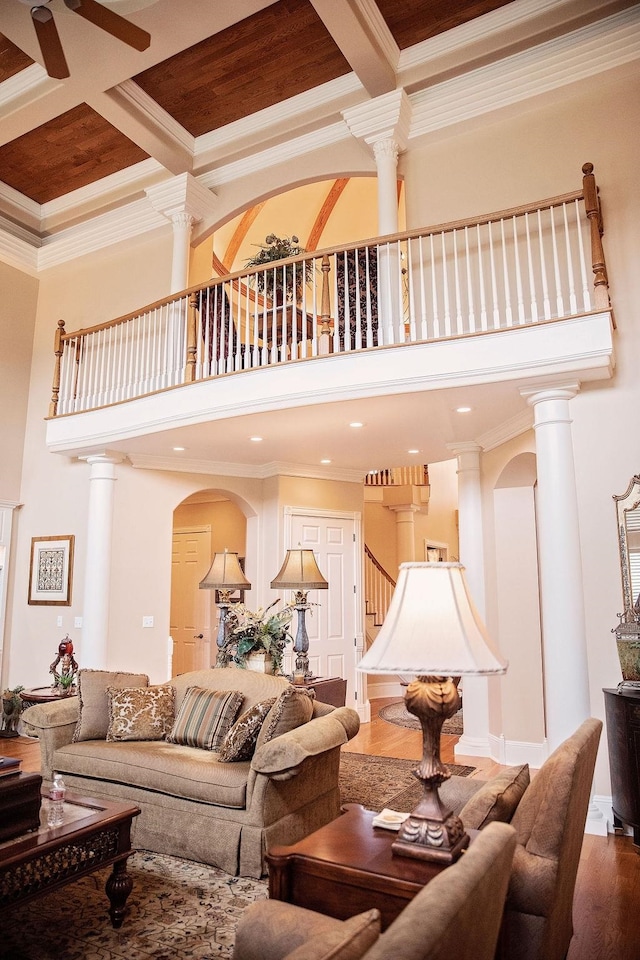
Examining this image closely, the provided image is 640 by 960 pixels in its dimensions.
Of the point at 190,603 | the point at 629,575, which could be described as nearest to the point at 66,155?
the point at 190,603

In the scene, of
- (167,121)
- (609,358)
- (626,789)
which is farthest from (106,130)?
(626,789)

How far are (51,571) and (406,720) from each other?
435 cm

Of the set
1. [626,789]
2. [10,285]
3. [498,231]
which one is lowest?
[626,789]

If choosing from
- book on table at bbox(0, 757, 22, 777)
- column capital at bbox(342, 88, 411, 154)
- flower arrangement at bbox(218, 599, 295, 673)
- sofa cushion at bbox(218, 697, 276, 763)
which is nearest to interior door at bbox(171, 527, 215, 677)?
flower arrangement at bbox(218, 599, 295, 673)

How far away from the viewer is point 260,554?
24.3ft

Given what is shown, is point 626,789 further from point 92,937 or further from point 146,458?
point 146,458

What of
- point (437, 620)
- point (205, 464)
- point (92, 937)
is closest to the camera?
point (437, 620)

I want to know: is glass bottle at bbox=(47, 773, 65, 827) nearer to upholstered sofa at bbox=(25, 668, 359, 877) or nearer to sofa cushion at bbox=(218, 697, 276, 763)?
upholstered sofa at bbox=(25, 668, 359, 877)

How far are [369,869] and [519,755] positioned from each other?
4.10 meters

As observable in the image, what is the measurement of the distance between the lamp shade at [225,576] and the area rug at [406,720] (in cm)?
266

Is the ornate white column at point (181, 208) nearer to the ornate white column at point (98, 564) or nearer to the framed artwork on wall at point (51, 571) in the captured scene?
the ornate white column at point (98, 564)

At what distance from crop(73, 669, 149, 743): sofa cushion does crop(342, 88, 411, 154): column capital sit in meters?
5.06

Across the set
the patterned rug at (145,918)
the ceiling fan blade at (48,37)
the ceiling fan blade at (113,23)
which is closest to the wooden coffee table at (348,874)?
the patterned rug at (145,918)

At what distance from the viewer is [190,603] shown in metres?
8.90
